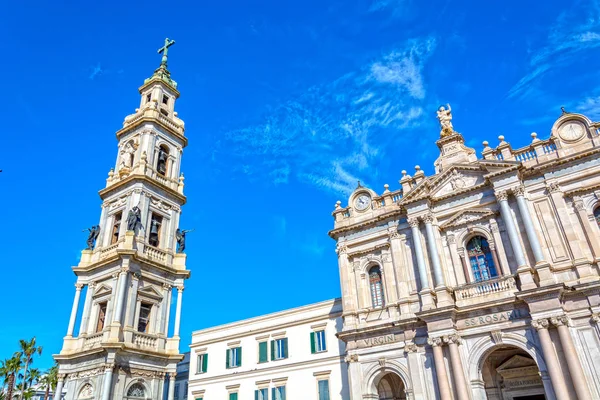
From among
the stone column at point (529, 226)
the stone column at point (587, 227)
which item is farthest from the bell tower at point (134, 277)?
the stone column at point (587, 227)

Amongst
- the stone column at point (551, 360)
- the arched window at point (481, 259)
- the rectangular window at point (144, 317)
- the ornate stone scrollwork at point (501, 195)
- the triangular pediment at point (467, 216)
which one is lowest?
the stone column at point (551, 360)

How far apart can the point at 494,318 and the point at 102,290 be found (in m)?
→ 20.5

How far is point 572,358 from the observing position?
58.7 ft

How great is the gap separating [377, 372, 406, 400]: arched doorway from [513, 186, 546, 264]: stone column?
9535 millimetres

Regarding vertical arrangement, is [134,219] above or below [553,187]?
above

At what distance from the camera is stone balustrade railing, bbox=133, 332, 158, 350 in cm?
2366

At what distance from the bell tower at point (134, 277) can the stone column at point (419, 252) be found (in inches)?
537

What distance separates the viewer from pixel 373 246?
2642 centimetres

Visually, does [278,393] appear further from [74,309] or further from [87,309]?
[74,309]

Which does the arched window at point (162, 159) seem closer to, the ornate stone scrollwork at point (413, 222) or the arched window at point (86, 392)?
the arched window at point (86, 392)

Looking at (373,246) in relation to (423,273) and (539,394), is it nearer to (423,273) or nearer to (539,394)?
(423,273)

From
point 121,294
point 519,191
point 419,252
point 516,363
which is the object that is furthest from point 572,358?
point 121,294

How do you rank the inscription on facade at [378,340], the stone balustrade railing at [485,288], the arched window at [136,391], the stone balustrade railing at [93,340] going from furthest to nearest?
the stone balustrade railing at [93,340] → the inscription on facade at [378,340] → the arched window at [136,391] → the stone balustrade railing at [485,288]

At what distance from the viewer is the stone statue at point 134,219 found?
25.5 metres
